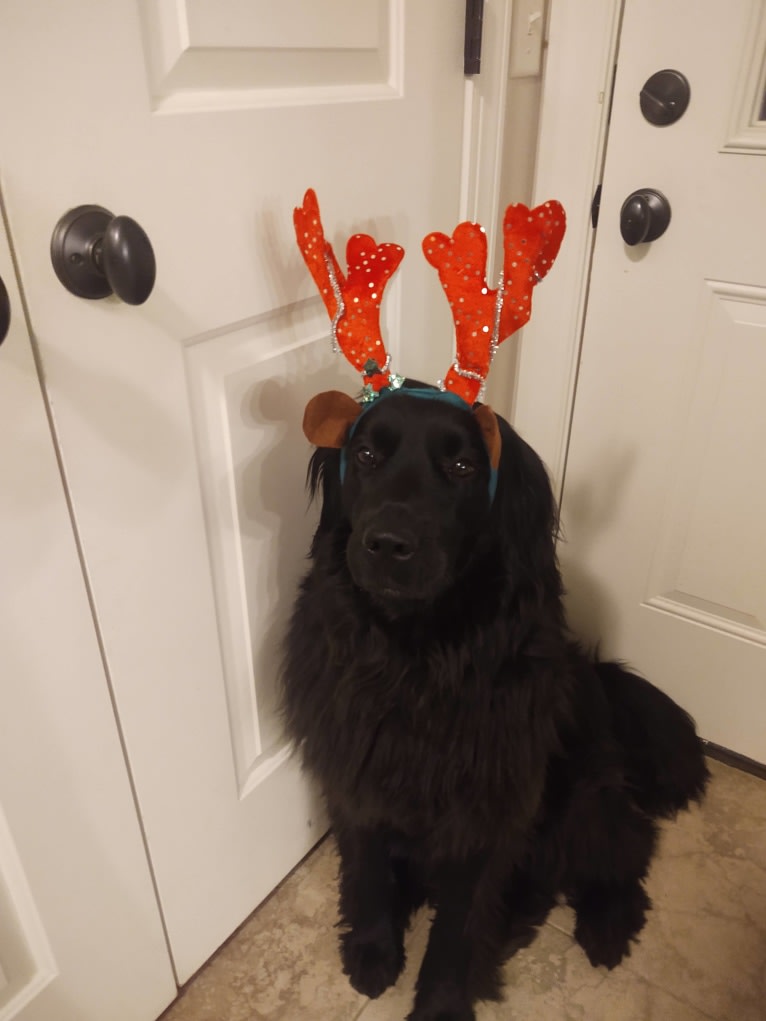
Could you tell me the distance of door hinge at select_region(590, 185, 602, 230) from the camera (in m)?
1.31

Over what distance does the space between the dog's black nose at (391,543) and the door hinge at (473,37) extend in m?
0.73

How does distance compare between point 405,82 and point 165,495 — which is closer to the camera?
point 165,495

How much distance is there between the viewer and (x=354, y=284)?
0.93 metres

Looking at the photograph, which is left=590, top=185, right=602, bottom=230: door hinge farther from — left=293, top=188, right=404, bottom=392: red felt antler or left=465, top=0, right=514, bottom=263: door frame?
left=293, top=188, right=404, bottom=392: red felt antler

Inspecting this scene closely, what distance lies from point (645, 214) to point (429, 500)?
0.69 meters

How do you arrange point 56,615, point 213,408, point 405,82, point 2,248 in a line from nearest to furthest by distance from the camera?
point 2,248
point 56,615
point 213,408
point 405,82

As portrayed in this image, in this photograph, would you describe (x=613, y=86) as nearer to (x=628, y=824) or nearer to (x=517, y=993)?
(x=628, y=824)

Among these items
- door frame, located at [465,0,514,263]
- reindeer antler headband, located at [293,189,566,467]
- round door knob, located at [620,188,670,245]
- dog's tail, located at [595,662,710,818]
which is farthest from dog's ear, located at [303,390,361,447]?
dog's tail, located at [595,662,710,818]

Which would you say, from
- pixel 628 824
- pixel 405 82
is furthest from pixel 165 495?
pixel 628 824

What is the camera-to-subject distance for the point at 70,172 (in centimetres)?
67

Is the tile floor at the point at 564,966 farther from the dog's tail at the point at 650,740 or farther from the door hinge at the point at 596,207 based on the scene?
the door hinge at the point at 596,207

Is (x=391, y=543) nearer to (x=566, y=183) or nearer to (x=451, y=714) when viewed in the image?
(x=451, y=714)

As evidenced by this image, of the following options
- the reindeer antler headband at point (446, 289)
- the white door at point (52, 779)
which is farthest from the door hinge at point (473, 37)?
the white door at point (52, 779)

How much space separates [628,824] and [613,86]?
118 centimetres
